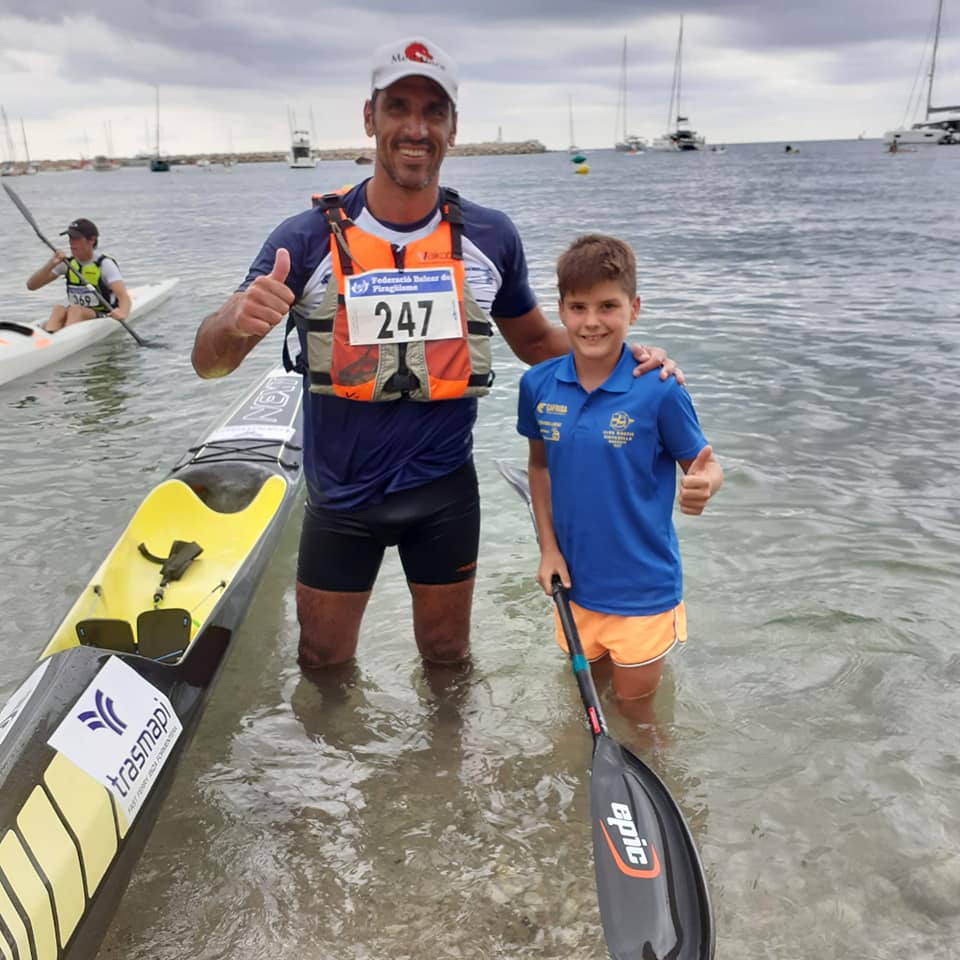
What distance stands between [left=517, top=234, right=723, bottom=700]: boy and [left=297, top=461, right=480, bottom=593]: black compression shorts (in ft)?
1.01

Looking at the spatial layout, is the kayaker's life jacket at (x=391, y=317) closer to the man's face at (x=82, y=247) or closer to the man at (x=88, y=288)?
the man's face at (x=82, y=247)

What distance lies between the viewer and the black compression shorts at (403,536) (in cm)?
281

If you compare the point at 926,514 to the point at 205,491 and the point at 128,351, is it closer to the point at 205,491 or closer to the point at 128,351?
the point at 205,491

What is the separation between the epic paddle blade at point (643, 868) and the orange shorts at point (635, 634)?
1.00 feet

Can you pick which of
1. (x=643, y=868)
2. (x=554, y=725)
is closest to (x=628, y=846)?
(x=643, y=868)

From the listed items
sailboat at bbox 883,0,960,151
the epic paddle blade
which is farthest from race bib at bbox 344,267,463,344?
sailboat at bbox 883,0,960,151

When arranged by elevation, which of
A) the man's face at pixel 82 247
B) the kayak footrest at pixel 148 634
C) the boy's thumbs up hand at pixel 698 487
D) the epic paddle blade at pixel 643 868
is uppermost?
the man's face at pixel 82 247

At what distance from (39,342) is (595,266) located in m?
9.49

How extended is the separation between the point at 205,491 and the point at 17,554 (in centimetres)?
140

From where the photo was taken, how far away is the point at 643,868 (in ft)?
7.67

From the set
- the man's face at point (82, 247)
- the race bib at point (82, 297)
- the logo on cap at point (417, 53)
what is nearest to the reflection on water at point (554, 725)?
the logo on cap at point (417, 53)

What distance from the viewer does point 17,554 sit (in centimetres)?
534

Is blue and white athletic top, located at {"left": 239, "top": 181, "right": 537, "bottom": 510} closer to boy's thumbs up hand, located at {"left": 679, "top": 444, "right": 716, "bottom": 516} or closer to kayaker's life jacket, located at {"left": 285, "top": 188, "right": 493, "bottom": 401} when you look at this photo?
kayaker's life jacket, located at {"left": 285, "top": 188, "right": 493, "bottom": 401}

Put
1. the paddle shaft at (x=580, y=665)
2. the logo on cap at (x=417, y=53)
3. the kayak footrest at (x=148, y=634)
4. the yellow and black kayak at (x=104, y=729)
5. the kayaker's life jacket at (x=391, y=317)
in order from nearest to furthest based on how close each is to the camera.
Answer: the yellow and black kayak at (x=104, y=729)
the logo on cap at (x=417, y=53)
the kayaker's life jacket at (x=391, y=317)
the paddle shaft at (x=580, y=665)
the kayak footrest at (x=148, y=634)
